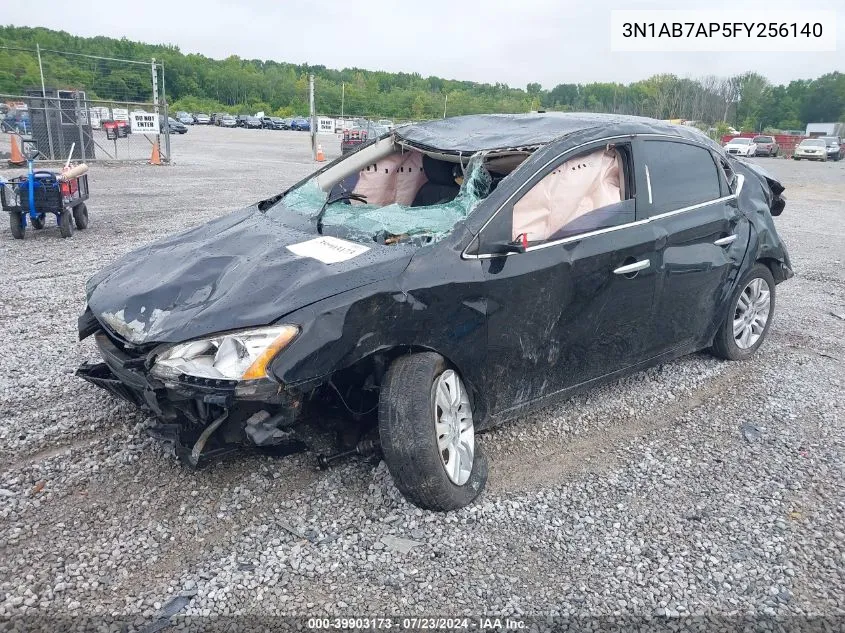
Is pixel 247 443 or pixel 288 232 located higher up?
pixel 288 232

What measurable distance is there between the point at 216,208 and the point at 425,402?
408 inches

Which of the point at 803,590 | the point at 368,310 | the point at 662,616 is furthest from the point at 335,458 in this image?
the point at 803,590

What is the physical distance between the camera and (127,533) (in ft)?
9.32

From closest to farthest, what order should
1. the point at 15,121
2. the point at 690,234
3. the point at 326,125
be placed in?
the point at 690,234, the point at 15,121, the point at 326,125

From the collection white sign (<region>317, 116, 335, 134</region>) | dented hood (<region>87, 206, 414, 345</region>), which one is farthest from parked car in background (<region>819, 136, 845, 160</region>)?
dented hood (<region>87, 206, 414, 345</region>)

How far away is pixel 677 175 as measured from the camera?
423cm

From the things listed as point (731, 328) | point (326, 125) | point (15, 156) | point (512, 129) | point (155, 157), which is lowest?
point (155, 157)

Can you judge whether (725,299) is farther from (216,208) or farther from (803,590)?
(216,208)

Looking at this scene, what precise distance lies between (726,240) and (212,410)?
11.1 ft

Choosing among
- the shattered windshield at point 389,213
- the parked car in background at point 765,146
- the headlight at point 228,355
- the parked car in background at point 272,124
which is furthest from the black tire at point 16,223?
the parked car in background at point 272,124

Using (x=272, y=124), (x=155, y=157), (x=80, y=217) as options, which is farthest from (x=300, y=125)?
(x=80, y=217)

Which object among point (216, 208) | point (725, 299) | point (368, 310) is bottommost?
point (216, 208)

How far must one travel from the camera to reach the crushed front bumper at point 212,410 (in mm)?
2691

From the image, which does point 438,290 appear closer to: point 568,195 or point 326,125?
point 568,195
